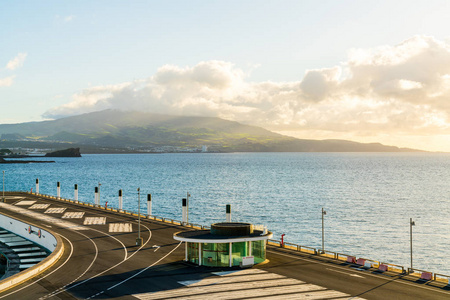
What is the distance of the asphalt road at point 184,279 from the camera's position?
115 ft

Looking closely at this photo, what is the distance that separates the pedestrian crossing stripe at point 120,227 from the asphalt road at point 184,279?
28.3 feet

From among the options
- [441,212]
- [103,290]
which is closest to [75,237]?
[103,290]

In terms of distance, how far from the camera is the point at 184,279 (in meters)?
39.5

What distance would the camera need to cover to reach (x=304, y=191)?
16575 centimetres

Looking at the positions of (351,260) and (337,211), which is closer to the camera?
(351,260)

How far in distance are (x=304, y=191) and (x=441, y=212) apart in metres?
55.4

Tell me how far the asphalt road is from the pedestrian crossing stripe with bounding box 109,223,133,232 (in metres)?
8.62

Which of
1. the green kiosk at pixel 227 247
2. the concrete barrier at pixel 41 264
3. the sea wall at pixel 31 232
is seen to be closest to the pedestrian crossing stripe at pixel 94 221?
the sea wall at pixel 31 232

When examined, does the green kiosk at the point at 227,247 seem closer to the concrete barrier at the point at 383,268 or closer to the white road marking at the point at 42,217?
the concrete barrier at the point at 383,268

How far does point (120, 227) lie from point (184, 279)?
96.3ft

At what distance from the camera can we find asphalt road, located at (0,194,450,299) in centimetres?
3516

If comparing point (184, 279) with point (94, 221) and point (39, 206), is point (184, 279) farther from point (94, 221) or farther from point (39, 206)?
point (39, 206)

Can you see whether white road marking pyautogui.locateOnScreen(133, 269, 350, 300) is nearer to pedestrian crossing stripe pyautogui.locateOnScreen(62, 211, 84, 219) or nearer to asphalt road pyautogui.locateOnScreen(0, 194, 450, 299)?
asphalt road pyautogui.locateOnScreen(0, 194, 450, 299)

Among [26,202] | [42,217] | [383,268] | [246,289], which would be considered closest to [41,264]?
[246,289]
